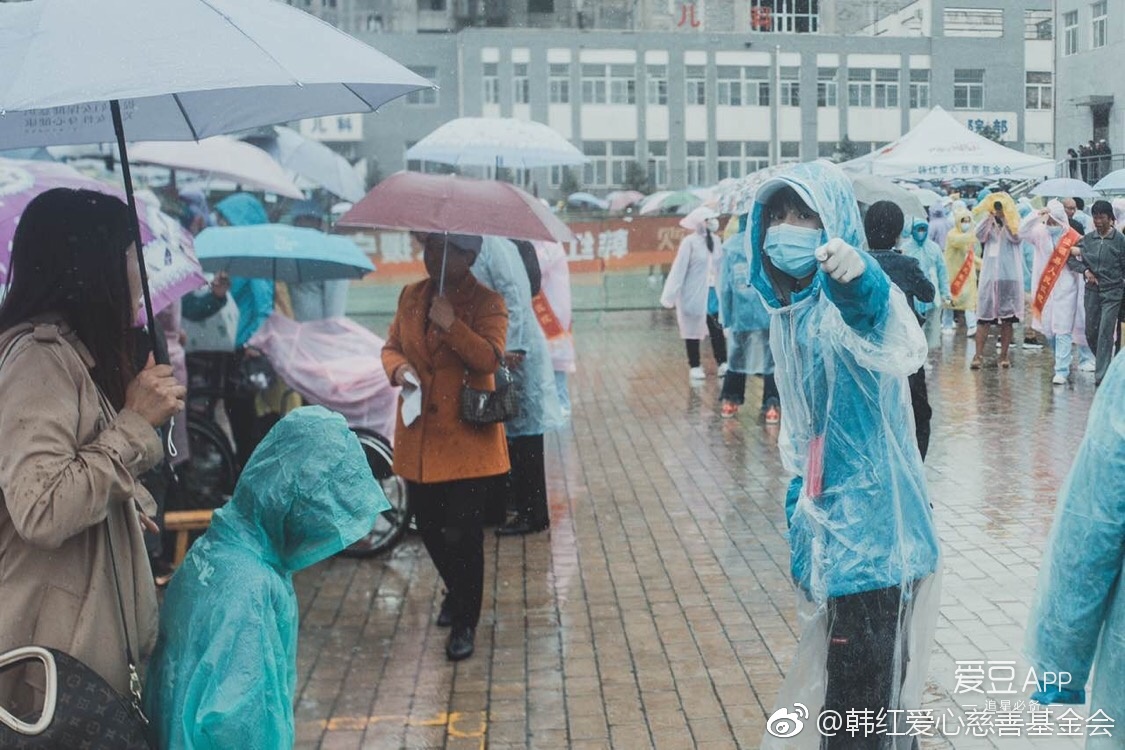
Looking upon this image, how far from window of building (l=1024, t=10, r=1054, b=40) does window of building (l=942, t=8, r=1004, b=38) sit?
60 centimetres

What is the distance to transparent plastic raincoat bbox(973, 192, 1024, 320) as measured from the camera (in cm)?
1381

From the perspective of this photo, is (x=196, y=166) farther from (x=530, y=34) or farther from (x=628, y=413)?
(x=530, y=34)

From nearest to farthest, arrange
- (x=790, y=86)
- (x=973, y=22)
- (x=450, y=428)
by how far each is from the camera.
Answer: (x=450, y=428), (x=973, y=22), (x=790, y=86)

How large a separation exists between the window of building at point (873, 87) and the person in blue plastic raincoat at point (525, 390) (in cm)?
2961

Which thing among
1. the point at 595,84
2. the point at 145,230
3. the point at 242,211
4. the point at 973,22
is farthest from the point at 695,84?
the point at 145,230

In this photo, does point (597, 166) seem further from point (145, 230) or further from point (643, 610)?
point (145, 230)

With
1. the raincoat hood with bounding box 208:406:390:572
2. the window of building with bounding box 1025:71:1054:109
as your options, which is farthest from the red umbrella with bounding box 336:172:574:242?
the window of building with bounding box 1025:71:1054:109

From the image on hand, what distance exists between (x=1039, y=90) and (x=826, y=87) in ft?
63.1

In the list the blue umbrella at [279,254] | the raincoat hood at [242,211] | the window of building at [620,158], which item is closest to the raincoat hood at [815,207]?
the blue umbrella at [279,254]

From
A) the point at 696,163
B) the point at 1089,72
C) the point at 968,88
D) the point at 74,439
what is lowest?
the point at 74,439

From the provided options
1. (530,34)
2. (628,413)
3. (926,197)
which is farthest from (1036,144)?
(530,34)

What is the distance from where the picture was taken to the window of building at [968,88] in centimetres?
2353

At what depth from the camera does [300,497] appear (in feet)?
8.88

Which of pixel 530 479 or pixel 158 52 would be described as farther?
pixel 530 479
